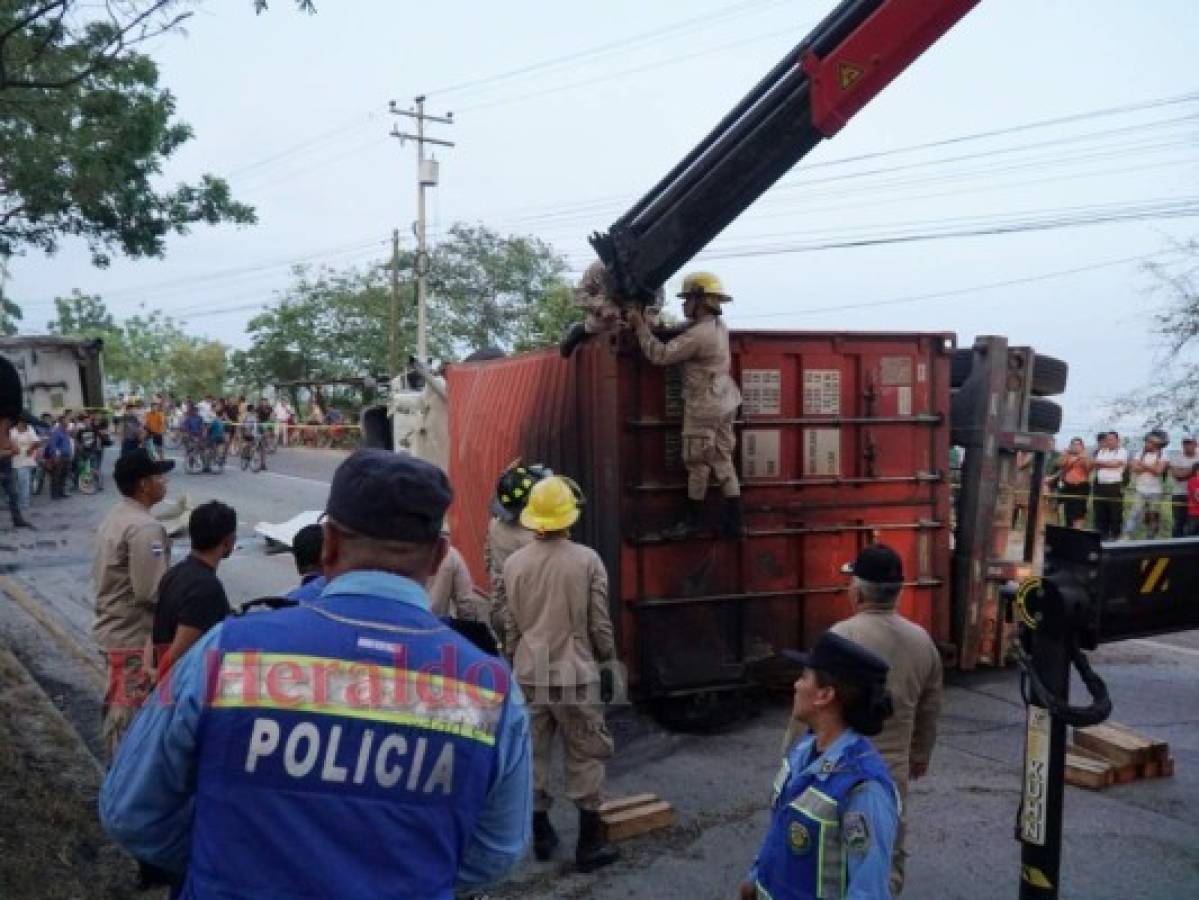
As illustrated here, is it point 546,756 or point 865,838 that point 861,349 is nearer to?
point 546,756

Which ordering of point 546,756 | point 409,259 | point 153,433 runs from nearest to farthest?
point 546,756 < point 153,433 < point 409,259

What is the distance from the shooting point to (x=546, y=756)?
5.27 m

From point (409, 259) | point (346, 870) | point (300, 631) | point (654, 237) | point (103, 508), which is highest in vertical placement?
point (409, 259)

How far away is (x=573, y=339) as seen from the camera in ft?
23.7

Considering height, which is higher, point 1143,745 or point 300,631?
point 300,631

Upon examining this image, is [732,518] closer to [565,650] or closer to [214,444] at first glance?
[565,650]

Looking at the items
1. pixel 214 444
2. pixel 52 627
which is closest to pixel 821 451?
pixel 52 627

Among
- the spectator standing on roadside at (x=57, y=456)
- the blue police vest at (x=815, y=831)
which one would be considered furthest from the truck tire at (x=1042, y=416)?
the spectator standing on roadside at (x=57, y=456)

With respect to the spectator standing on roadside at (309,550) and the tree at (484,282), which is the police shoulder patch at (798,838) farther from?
the tree at (484,282)

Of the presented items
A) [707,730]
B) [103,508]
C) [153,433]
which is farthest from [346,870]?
[153,433]

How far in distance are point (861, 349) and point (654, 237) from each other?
173 cm

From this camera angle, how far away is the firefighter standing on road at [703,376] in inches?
261

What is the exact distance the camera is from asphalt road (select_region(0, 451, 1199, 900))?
15.9 feet

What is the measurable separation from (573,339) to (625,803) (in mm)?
3144
